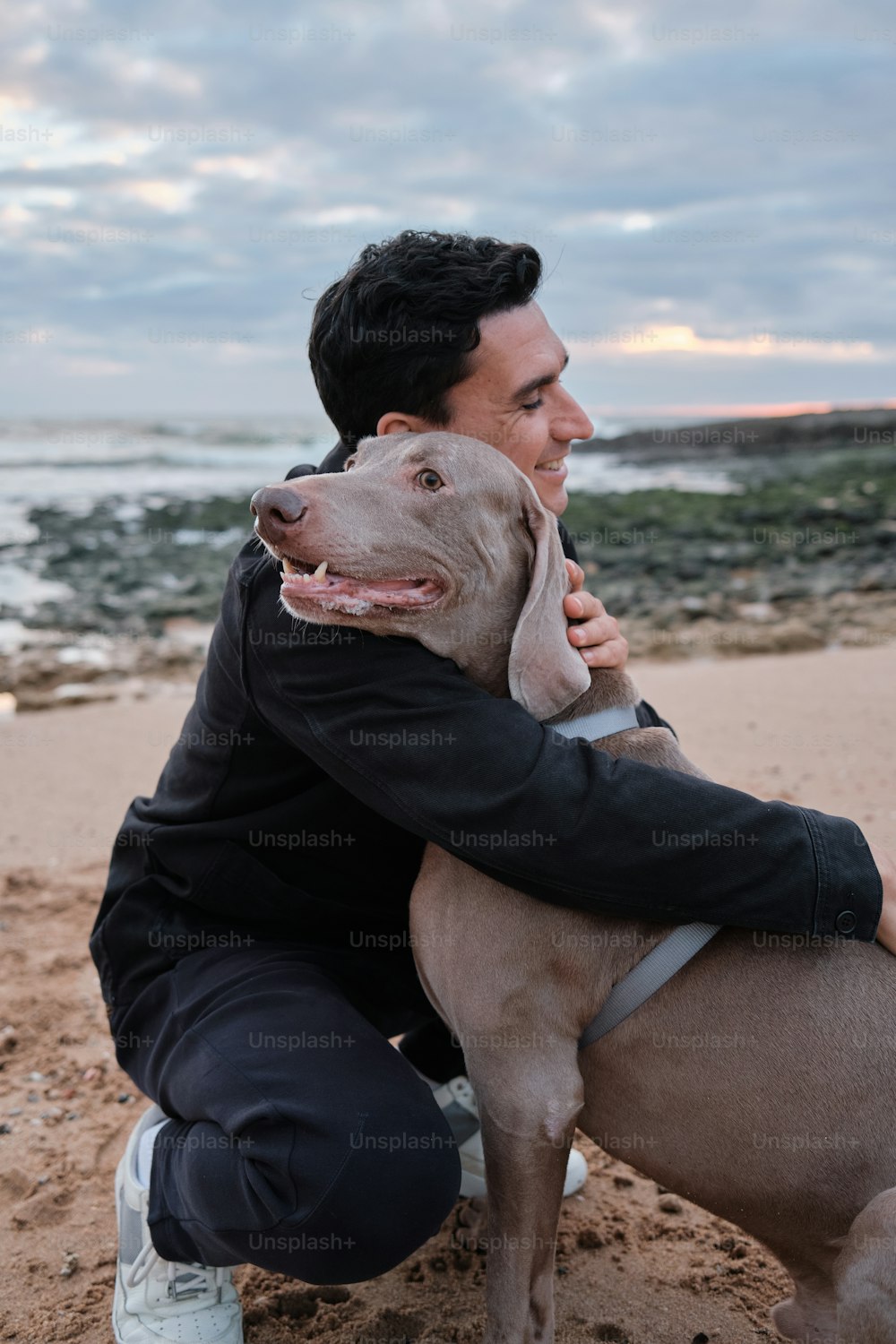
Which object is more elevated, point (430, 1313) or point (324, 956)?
point (324, 956)

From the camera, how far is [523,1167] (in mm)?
2500

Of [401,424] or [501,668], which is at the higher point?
[401,424]

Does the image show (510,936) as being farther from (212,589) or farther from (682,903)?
(212,589)

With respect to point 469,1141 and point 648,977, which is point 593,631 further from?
point 469,1141

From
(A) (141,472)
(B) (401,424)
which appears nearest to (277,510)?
(B) (401,424)

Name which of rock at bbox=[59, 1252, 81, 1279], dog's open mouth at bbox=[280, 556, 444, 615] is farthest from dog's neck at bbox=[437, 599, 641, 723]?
rock at bbox=[59, 1252, 81, 1279]

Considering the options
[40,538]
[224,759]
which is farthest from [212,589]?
[224,759]

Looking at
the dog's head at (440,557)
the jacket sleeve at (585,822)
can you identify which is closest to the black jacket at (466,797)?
the jacket sleeve at (585,822)

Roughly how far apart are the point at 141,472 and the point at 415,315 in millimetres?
28582

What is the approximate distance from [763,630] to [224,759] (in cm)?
753

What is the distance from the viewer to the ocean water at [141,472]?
17.0 m

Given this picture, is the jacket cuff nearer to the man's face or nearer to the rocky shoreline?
the man's face

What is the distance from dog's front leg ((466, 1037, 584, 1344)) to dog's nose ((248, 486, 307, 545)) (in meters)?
1.16

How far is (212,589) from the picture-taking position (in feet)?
43.0
